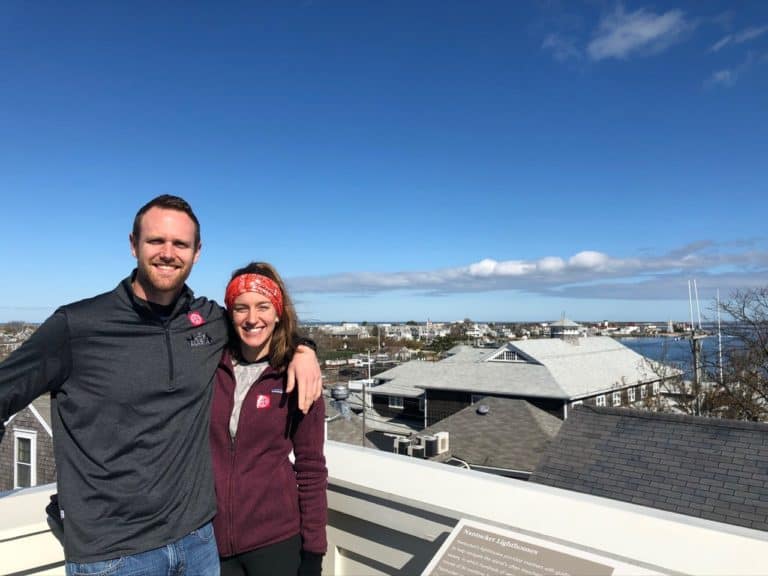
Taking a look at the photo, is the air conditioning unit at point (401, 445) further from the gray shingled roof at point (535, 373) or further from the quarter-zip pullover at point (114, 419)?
the quarter-zip pullover at point (114, 419)

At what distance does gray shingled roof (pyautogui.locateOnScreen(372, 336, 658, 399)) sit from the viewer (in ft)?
78.2

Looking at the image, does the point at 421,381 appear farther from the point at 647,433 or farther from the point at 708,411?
the point at 647,433

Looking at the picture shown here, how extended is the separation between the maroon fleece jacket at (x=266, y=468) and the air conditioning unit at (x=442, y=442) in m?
15.6

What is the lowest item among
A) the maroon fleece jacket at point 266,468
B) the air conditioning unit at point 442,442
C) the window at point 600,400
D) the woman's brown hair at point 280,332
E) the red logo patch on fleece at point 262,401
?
the window at point 600,400

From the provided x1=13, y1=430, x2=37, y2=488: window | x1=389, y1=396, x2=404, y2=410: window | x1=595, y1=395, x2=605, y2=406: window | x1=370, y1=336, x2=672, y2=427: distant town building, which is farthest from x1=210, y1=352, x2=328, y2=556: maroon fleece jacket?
x1=389, y1=396, x2=404, y2=410: window

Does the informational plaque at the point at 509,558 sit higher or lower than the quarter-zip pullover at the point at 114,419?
lower

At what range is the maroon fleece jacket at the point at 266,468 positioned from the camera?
182cm

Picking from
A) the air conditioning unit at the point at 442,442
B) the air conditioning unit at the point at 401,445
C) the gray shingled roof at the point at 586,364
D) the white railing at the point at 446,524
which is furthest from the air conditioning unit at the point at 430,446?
the white railing at the point at 446,524

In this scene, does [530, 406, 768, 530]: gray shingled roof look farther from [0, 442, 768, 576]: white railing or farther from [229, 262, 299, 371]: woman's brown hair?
[229, 262, 299, 371]: woman's brown hair

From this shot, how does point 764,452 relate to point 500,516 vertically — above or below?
below

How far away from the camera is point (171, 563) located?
1656mm

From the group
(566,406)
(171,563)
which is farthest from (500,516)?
(566,406)

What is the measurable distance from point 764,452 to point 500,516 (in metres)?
9.09

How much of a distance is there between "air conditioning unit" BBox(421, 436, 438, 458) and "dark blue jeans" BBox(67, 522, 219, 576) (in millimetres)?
15528
